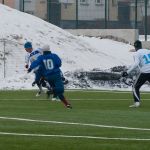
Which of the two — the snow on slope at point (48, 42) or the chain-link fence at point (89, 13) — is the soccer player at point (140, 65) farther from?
the chain-link fence at point (89, 13)

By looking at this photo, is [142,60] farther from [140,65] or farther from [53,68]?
[53,68]

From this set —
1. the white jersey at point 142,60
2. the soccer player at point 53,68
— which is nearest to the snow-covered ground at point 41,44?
the soccer player at point 53,68

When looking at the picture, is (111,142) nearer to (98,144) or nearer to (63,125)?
(98,144)

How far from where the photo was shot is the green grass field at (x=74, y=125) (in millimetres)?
14266

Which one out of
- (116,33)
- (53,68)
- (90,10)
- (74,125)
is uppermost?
(90,10)

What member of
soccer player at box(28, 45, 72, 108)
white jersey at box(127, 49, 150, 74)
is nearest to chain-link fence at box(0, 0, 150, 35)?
white jersey at box(127, 49, 150, 74)

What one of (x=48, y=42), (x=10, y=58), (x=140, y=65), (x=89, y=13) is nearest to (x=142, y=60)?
(x=140, y=65)

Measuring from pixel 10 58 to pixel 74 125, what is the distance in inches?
1039

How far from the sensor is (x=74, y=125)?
57.9 feet

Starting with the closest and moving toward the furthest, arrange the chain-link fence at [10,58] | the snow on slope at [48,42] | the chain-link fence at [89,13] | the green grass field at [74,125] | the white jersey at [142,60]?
the green grass field at [74,125] → the white jersey at [142,60] → the chain-link fence at [10,58] → the snow on slope at [48,42] → the chain-link fence at [89,13]

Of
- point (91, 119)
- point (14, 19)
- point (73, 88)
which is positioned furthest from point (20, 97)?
point (14, 19)

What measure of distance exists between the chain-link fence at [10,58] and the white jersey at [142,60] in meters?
16.9

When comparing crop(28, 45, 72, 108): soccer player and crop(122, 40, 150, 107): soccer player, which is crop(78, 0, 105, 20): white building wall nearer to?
crop(122, 40, 150, 107): soccer player

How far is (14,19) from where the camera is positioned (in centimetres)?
4862
